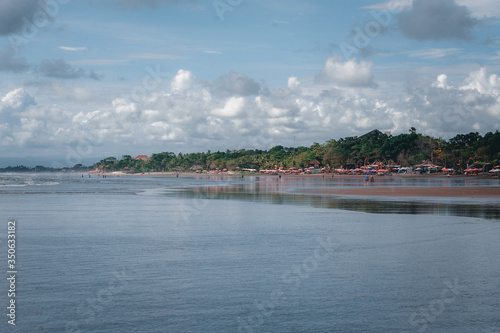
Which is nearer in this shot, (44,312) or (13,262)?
(44,312)

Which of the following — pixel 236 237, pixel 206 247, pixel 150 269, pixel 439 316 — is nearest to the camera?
pixel 439 316

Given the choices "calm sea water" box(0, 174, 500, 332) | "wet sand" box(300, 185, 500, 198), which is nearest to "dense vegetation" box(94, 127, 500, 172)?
"wet sand" box(300, 185, 500, 198)

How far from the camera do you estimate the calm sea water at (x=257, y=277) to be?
30.3ft

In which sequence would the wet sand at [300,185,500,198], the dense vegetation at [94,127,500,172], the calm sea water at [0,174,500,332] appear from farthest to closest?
the dense vegetation at [94,127,500,172]
the wet sand at [300,185,500,198]
the calm sea water at [0,174,500,332]

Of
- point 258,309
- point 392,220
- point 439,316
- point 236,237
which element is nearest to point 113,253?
point 236,237

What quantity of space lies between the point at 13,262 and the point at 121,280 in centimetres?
399

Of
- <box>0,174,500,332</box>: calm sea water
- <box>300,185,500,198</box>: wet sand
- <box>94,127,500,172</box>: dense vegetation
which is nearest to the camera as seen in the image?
<box>0,174,500,332</box>: calm sea water

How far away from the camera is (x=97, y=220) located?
25.6m

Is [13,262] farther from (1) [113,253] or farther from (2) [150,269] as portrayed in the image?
(2) [150,269]

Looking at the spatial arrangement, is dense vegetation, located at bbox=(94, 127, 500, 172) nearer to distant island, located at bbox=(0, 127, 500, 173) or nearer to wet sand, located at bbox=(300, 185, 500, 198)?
distant island, located at bbox=(0, 127, 500, 173)

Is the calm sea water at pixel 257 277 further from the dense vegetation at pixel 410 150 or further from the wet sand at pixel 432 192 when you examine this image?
the dense vegetation at pixel 410 150

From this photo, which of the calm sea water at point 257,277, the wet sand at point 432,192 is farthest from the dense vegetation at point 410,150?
the calm sea water at point 257,277

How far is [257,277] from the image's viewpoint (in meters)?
12.5

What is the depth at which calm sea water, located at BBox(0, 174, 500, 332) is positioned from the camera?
9.25 m
